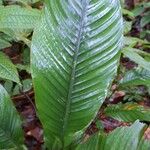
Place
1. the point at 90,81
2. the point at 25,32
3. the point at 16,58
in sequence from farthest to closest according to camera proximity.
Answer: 1. the point at 16,58
2. the point at 25,32
3. the point at 90,81

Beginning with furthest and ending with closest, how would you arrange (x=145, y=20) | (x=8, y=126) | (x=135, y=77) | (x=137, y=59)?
(x=145, y=20)
(x=135, y=77)
(x=137, y=59)
(x=8, y=126)

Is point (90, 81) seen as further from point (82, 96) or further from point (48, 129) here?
point (48, 129)

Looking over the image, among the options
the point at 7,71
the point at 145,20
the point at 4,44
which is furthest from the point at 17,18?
the point at 145,20

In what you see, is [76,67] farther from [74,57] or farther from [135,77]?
[135,77]

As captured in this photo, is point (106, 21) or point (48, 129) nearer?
point (106, 21)

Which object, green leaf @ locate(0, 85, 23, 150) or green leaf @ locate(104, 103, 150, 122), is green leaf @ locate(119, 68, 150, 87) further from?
green leaf @ locate(0, 85, 23, 150)

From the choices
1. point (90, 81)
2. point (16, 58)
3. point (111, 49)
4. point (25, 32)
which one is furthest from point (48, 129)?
point (16, 58)

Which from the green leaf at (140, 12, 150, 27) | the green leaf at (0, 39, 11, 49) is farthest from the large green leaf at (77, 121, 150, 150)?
the green leaf at (140, 12, 150, 27)

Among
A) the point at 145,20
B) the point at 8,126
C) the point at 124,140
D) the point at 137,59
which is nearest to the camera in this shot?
the point at 124,140
